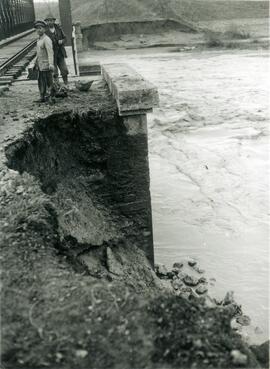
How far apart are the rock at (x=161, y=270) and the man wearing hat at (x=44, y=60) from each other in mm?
3085

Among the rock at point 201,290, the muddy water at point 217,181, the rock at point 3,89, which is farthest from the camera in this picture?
the rock at point 3,89

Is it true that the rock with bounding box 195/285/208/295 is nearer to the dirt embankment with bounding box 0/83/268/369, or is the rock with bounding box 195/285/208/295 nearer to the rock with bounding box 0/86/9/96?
the dirt embankment with bounding box 0/83/268/369

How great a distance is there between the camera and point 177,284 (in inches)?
246

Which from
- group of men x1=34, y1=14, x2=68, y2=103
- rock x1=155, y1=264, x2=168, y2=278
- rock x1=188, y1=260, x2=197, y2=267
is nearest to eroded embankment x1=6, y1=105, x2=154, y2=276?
rock x1=155, y1=264, x2=168, y2=278

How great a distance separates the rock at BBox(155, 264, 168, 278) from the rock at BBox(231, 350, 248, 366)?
4013 millimetres

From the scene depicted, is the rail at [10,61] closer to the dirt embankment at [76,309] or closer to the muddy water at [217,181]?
the muddy water at [217,181]

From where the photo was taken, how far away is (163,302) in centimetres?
280

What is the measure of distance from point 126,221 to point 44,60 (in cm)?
298

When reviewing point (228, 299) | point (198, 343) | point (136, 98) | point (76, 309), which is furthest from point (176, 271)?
point (198, 343)

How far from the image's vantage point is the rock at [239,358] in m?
2.47

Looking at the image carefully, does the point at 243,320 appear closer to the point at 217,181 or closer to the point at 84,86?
the point at 84,86

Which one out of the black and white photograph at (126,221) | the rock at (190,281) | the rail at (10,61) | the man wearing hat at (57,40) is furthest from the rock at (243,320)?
the rail at (10,61)

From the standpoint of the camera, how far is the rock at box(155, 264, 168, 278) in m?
6.52

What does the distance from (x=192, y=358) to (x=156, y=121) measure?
11794mm
